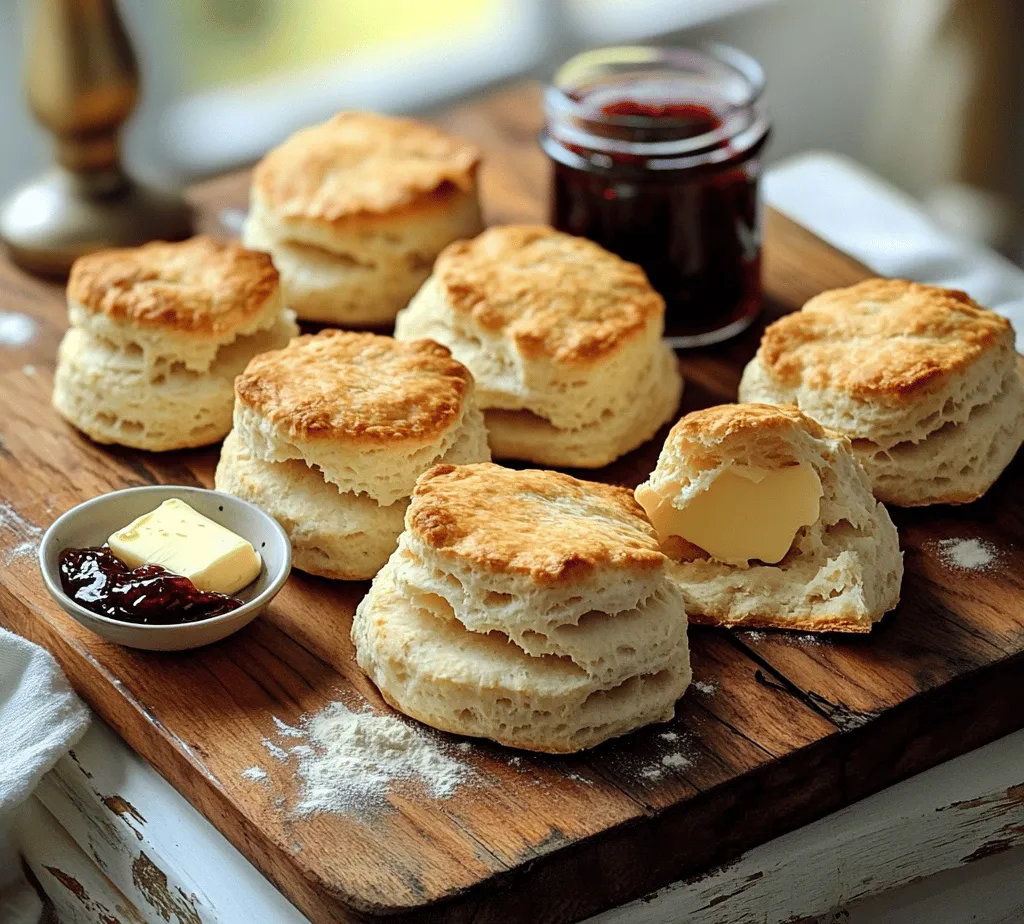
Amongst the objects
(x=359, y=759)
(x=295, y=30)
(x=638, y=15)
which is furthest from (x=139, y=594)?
(x=638, y=15)

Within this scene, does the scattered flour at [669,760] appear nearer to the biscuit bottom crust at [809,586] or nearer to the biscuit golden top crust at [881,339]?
the biscuit bottom crust at [809,586]

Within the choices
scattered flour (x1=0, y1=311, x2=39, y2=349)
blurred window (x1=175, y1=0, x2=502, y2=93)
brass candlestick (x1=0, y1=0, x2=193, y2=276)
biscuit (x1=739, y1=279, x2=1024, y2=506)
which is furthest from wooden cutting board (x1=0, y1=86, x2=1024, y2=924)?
blurred window (x1=175, y1=0, x2=502, y2=93)

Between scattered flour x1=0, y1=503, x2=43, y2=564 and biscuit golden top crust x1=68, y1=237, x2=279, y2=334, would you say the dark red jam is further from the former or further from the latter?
biscuit golden top crust x1=68, y1=237, x2=279, y2=334

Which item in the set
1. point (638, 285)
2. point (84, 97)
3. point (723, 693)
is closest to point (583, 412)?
point (638, 285)

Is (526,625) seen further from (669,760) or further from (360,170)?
(360,170)

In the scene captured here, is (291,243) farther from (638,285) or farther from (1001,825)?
(1001,825)
